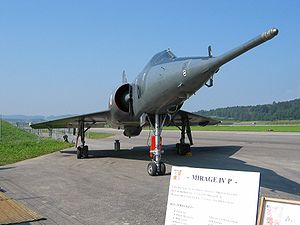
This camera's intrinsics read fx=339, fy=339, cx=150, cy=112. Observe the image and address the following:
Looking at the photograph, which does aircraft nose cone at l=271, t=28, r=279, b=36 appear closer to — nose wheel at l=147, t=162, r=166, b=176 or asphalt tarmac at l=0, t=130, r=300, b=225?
asphalt tarmac at l=0, t=130, r=300, b=225

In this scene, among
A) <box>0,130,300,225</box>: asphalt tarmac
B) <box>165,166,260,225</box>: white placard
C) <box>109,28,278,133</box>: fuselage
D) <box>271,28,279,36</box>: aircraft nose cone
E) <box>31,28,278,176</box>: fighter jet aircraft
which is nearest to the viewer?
<box>165,166,260,225</box>: white placard

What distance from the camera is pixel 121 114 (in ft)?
44.9

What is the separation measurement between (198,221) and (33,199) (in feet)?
16.0

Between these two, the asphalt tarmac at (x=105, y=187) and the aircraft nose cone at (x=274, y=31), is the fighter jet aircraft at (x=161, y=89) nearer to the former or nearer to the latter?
the aircraft nose cone at (x=274, y=31)

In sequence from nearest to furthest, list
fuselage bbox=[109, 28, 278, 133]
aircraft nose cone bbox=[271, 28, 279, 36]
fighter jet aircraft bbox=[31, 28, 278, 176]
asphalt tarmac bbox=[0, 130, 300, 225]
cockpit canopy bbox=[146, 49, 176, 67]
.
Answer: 1. aircraft nose cone bbox=[271, 28, 279, 36]
2. asphalt tarmac bbox=[0, 130, 300, 225]
3. fuselage bbox=[109, 28, 278, 133]
4. fighter jet aircraft bbox=[31, 28, 278, 176]
5. cockpit canopy bbox=[146, 49, 176, 67]

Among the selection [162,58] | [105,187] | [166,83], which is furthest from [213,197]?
[162,58]

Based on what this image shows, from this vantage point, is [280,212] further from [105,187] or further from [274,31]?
[105,187]

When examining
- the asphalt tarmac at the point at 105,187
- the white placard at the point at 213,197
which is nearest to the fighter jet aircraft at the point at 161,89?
the asphalt tarmac at the point at 105,187

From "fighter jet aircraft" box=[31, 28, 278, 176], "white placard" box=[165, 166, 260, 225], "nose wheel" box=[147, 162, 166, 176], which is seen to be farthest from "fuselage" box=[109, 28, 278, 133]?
"white placard" box=[165, 166, 260, 225]

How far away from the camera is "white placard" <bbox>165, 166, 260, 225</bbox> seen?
3.68 metres

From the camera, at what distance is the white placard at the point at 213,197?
3.68 meters

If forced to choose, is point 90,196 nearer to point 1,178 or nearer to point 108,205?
point 108,205

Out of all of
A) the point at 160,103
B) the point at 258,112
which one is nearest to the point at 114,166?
the point at 160,103

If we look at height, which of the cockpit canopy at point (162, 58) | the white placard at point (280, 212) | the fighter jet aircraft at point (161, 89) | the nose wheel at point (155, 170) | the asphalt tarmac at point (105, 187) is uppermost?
the cockpit canopy at point (162, 58)
